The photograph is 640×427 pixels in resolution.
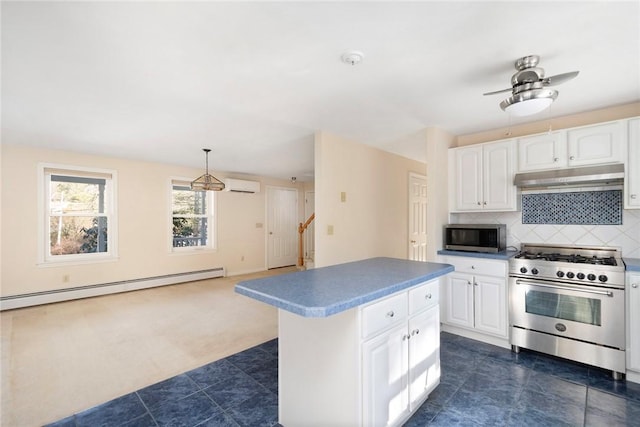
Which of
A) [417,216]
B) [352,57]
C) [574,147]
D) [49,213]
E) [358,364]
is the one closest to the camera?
[358,364]

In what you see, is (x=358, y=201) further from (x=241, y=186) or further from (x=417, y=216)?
(x=241, y=186)

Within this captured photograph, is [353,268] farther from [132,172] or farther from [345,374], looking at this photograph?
[132,172]

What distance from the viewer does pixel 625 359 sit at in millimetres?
2277

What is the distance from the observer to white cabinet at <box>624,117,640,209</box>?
246 cm

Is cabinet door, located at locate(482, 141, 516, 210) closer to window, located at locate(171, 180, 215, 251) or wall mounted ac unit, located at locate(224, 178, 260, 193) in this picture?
wall mounted ac unit, located at locate(224, 178, 260, 193)

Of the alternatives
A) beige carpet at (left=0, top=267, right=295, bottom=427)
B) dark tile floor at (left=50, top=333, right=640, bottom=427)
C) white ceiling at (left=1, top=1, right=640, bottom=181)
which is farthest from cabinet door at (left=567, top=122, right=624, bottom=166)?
beige carpet at (left=0, top=267, right=295, bottom=427)

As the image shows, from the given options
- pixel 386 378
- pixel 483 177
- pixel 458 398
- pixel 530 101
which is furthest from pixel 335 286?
pixel 483 177

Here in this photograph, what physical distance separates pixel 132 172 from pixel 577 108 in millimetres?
6347

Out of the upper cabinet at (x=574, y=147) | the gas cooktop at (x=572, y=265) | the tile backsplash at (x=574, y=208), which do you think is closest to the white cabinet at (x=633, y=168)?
the upper cabinet at (x=574, y=147)

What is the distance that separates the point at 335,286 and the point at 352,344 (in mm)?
301

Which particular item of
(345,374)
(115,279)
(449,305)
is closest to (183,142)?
(115,279)

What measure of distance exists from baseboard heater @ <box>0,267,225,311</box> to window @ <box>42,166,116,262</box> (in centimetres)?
50

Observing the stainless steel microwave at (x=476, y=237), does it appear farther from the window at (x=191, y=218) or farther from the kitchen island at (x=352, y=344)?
the window at (x=191, y=218)

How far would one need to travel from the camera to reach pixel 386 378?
1594 millimetres
